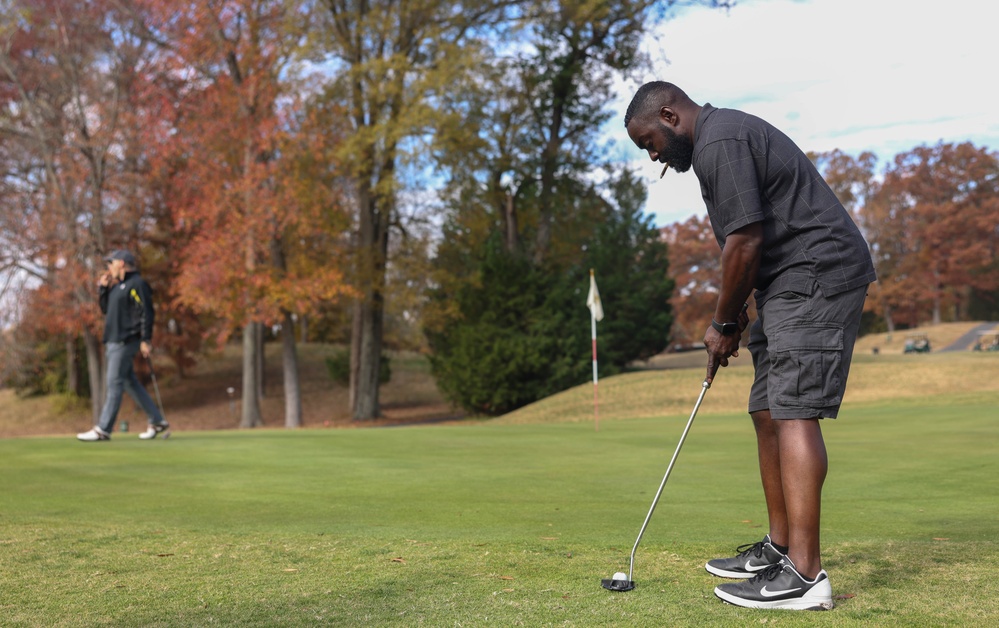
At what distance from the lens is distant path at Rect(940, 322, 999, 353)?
51825mm

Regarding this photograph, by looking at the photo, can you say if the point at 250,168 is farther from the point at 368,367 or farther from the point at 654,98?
the point at 654,98

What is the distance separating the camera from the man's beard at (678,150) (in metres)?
3.82

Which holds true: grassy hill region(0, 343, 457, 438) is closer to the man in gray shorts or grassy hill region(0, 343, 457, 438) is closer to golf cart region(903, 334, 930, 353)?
golf cart region(903, 334, 930, 353)

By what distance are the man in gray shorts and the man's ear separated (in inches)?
3.5

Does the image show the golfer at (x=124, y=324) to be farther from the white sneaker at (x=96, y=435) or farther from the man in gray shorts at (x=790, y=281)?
the man in gray shorts at (x=790, y=281)

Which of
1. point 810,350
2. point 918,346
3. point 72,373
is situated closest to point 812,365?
point 810,350

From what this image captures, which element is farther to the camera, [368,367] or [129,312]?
[368,367]

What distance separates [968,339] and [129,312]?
2145 inches

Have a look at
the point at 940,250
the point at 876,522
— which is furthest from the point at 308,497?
the point at 940,250

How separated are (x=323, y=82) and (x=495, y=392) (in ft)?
33.0

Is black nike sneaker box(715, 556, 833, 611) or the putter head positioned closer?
black nike sneaker box(715, 556, 833, 611)

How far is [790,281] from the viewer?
11.9 feet

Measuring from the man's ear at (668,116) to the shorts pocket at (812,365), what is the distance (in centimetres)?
95

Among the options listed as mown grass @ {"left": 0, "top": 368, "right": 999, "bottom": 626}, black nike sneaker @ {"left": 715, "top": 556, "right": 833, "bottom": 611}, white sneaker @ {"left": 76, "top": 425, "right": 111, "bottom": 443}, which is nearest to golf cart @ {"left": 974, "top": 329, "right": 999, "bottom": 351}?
mown grass @ {"left": 0, "top": 368, "right": 999, "bottom": 626}
